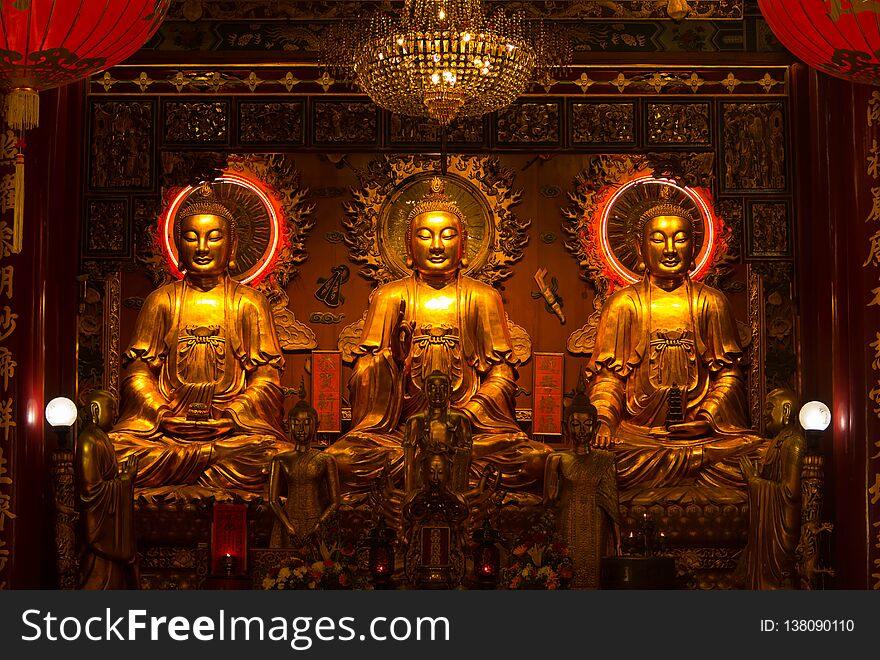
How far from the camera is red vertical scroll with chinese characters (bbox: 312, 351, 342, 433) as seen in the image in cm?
755

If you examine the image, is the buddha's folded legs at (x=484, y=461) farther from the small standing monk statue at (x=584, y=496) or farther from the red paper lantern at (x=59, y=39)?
the red paper lantern at (x=59, y=39)

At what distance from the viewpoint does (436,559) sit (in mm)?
6301

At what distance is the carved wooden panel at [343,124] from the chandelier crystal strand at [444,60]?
136 centimetres

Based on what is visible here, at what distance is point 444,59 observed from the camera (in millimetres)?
5871

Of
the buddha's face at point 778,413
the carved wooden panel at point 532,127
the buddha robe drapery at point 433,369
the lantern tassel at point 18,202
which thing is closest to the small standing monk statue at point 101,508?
the buddha robe drapery at point 433,369

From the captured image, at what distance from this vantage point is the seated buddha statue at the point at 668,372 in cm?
702

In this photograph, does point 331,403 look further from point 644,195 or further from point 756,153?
point 756,153

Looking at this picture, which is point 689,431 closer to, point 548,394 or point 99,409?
point 548,394

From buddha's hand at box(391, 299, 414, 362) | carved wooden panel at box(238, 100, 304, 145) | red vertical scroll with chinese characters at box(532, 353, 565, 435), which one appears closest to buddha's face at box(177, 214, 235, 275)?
carved wooden panel at box(238, 100, 304, 145)

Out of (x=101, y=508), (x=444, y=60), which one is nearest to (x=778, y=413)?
(x=444, y=60)

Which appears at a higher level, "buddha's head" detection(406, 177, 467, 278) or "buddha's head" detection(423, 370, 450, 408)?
"buddha's head" detection(406, 177, 467, 278)

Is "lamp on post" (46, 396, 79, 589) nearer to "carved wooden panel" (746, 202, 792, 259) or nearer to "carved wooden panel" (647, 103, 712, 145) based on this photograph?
"carved wooden panel" (647, 103, 712, 145)

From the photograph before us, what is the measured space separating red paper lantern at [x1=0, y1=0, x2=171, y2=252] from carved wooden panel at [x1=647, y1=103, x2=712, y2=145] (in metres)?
3.57

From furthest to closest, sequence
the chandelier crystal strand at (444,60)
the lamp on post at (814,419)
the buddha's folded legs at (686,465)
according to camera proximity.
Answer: the buddha's folded legs at (686,465) < the lamp on post at (814,419) < the chandelier crystal strand at (444,60)
